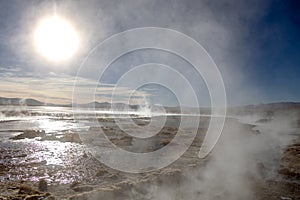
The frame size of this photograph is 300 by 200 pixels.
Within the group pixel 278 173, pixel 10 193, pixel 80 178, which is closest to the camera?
pixel 10 193

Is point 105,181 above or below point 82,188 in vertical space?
below

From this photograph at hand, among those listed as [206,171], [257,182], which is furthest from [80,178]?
[257,182]

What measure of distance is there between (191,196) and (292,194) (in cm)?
603

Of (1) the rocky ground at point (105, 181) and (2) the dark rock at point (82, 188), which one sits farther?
(2) the dark rock at point (82, 188)

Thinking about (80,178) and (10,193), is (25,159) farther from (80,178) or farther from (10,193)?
(10,193)

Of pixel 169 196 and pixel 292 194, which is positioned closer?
pixel 169 196

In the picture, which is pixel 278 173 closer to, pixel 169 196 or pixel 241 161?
pixel 241 161

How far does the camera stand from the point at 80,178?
658 inches

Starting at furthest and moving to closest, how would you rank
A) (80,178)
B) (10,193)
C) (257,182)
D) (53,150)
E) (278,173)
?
(53,150), (278,173), (80,178), (257,182), (10,193)

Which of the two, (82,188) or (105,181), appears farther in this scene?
(105,181)

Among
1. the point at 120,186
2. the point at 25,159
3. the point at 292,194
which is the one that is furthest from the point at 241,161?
the point at 25,159

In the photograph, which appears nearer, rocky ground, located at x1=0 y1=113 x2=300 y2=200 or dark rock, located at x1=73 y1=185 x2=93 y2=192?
rocky ground, located at x1=0 y1=113 x2=300 y2=200

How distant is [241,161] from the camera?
21.8 metres

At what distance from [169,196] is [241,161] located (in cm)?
1195
